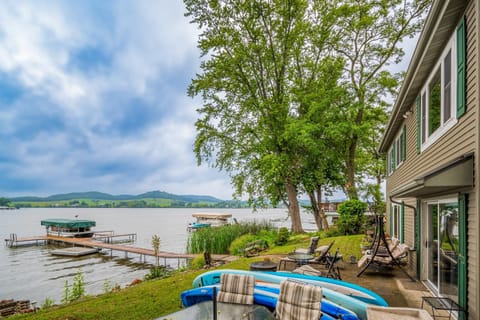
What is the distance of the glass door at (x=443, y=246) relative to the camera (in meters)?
4.76

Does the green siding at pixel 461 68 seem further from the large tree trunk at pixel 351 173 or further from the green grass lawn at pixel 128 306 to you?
the large tree trunk at pixel 351 173

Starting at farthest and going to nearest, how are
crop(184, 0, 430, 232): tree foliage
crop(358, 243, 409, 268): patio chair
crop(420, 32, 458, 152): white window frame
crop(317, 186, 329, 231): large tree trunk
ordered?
crop(317, 186, 329, 231): large tree trunk
crop(184, 0, 430, 232): tree foliage
crop(358, 243, 409, 268): patio chair
crop(420, 32, 458, 152): white window frame

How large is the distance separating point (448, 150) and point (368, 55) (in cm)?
1595

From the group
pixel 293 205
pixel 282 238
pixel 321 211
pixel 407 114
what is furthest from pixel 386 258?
pixel 321 211

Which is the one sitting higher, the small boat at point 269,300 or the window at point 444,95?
the window at point 444,95

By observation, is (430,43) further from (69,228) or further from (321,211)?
(69,228)

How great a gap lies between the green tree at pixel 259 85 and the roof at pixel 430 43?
9282mm

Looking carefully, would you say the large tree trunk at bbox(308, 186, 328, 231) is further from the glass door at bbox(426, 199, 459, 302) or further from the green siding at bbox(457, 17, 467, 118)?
the green siding at bbox(457, 17, 467, 118)

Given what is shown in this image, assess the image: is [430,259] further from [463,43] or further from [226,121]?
[226,121]

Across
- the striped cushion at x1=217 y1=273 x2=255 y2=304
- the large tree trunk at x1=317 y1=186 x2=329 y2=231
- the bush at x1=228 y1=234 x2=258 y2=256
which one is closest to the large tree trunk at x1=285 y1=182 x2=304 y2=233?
the large tree trunk at x1=317 y1=186 x2=329 y2=231

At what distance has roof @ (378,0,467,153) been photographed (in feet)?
14.1

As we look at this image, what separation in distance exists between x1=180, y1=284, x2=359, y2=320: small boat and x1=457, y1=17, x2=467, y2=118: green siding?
329 cm

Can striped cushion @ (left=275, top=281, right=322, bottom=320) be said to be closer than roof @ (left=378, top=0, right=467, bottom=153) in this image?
Yes

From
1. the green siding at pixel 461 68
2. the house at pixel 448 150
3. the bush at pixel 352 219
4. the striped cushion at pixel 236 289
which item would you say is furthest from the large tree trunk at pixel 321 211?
the green siding at pixel 461 68
